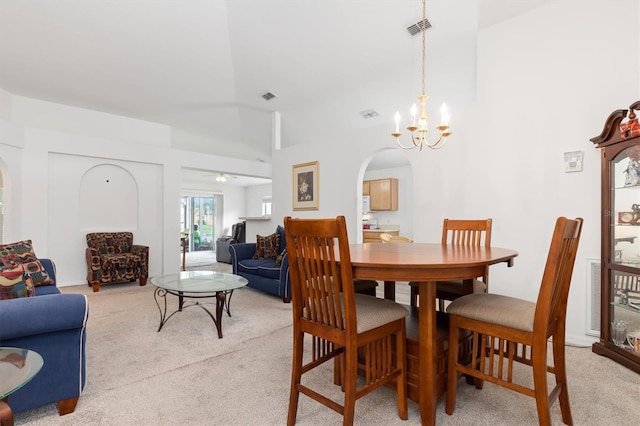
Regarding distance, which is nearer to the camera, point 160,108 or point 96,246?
point 96,246

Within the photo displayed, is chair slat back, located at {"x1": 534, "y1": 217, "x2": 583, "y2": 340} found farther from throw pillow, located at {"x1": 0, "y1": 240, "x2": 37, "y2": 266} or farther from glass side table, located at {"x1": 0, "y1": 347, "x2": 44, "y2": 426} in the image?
throw pillow, located at {"x1": 0, "y1": 240, "x2": 37, "y2": 266}

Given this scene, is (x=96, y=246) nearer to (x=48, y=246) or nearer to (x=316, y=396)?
(x=48, y=246)

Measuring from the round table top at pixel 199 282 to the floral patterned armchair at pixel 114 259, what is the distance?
6.15ft

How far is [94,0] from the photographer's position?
11.8 feet

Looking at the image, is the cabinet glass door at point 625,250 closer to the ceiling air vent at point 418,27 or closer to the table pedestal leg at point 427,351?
the table pedestal leg at point 427,351

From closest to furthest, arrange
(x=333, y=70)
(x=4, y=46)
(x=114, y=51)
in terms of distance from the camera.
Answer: (x=4, y=46)
(x=114, y=51)
(x=333, y=70)

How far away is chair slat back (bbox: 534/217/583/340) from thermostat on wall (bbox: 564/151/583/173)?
4.87 ft

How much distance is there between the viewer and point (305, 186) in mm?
5406

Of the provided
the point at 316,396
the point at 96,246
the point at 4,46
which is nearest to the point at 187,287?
the point at 316,396

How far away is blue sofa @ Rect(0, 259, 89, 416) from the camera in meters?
1.55

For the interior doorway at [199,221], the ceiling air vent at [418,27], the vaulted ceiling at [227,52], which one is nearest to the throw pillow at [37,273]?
the vaulted ceiling at [227,52]

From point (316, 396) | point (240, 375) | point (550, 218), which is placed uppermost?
point (550, 218)

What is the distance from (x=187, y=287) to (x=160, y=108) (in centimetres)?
394

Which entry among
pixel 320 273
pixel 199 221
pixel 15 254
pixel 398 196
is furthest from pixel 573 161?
pixel 199 221
